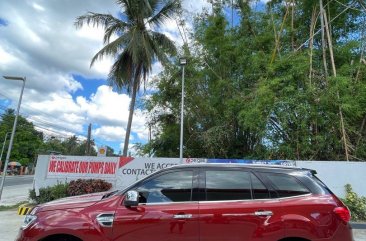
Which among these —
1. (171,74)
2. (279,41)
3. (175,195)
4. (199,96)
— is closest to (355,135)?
(279,41)

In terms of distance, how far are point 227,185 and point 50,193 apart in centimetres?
1062

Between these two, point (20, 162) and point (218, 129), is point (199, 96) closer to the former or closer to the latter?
point (218, 129)

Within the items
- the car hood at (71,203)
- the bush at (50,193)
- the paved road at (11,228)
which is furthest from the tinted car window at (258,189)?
the bush at (50,193)

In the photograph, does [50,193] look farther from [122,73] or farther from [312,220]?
[312,220]

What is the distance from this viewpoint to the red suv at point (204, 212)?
4.69 m

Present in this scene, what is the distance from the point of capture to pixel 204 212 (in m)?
4.75

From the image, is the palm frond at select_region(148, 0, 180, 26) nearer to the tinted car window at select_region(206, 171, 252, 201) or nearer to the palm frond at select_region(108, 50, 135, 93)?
the palm frond at select_region(108, 50, 135, 93)

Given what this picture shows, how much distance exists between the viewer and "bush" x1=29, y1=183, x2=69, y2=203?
45.4 ft

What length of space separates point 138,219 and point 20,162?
7528cm

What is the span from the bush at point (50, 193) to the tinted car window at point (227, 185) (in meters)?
10.1

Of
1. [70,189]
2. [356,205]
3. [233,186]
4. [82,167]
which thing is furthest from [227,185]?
[82,167]

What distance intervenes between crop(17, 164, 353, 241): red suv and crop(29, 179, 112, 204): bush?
901 cm

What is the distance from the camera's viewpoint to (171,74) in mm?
21953

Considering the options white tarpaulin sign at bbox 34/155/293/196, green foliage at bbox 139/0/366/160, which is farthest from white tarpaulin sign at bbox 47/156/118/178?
green foliage at bbox 139/0/366/160
